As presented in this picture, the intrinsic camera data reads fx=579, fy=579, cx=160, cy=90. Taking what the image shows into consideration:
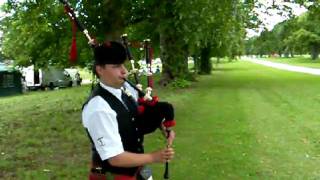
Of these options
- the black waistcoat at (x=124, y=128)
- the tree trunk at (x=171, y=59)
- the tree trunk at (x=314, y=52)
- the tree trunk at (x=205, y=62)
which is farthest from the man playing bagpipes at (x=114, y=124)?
the tree trunk at (x=314, y=52)

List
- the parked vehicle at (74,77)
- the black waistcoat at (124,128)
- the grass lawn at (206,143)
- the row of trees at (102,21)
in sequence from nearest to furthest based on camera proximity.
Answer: the black waistcoat at (124,128) < the grass lawn at (206,143) < the row of trees at (102,21) < the parked vehicle at (74,77)

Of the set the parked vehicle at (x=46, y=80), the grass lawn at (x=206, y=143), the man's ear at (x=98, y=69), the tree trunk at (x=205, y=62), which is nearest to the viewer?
the man's ear at (x=98, y=69)

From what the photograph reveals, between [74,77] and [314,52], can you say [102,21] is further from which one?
[314,52]

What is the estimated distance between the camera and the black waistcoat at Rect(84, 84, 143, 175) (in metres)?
3.50

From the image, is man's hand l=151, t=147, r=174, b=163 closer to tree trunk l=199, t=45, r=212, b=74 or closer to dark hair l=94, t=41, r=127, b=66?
dark hair l=94, t=41, r=127, b=66

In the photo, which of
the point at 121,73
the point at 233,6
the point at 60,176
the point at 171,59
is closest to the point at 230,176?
the point at 60,176

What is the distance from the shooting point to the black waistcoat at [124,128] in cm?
350

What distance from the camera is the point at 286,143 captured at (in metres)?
10.9

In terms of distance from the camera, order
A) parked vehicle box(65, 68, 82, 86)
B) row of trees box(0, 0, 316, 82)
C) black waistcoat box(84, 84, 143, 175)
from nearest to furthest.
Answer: black waistcoat box(84, 84, 143, 175), row of trees box(0, 0, 316, 82), parked vehicle box(65, 68, 82, 86)

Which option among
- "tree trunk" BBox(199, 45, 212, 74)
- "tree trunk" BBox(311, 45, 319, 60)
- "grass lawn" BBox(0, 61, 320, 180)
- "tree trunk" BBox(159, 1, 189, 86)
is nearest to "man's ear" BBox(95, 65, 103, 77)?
"grass lawn" BBox(0, 61, 320, 180)

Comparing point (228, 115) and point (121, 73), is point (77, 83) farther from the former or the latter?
point (121, 73)

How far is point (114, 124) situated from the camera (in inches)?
135

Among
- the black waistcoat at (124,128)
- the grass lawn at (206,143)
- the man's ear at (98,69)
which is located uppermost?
the man's ear at (98,69)

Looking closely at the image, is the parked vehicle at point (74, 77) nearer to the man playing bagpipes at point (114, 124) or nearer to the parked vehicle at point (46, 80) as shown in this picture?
the parked vehicle at point (46, 80)
